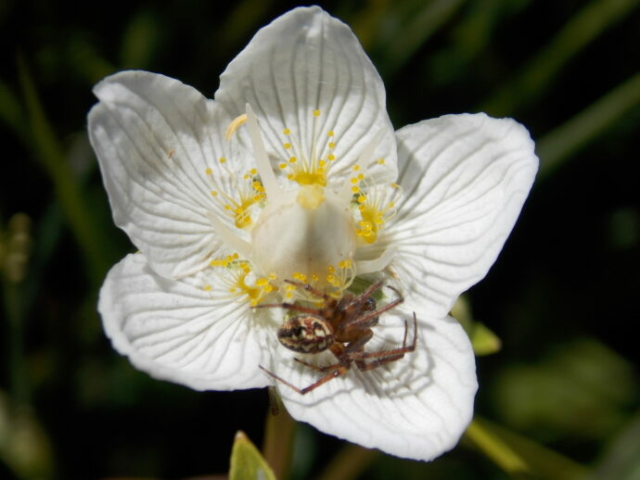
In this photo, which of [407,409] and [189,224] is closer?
[407,409]

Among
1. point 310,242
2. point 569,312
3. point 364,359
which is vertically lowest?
point 569,312

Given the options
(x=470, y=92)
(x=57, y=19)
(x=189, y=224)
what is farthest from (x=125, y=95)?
(x=470, y=92)

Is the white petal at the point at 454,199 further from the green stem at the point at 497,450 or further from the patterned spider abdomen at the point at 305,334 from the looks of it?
the green stem at the point at 497,450

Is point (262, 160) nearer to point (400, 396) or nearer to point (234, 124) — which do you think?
point (234, 124)

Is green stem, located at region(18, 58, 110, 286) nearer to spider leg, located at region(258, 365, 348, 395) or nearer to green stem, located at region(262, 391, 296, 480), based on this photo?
green stem, located at region(262, 391, 296, 480)

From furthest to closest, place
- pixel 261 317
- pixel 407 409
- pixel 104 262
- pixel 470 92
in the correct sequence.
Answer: pixel 470 92, pixel 104 262, pixel 261 317, pixel 407 409

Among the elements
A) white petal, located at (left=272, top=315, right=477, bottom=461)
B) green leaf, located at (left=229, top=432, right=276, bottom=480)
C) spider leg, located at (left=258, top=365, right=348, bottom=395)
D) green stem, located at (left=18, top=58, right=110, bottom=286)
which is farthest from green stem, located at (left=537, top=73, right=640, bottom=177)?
green leaf, located at (left=229, top=432, right=276, bottom=480)

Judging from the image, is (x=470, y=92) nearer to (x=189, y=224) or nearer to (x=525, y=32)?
(x=525, y=32)

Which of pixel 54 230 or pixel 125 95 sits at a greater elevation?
pixel 125 95
